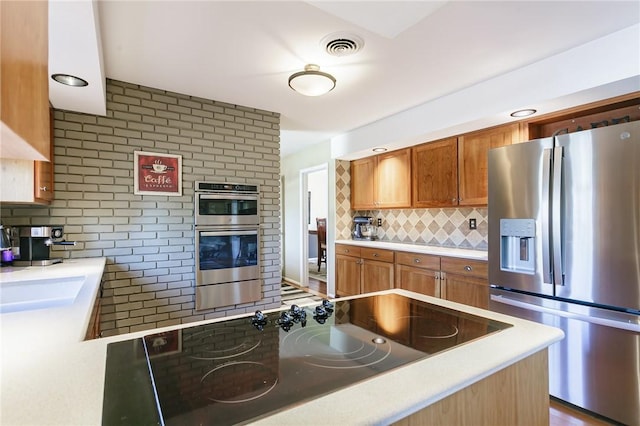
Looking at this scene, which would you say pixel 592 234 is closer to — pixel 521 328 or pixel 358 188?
pixel 521 328

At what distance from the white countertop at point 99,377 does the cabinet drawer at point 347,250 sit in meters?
3.07

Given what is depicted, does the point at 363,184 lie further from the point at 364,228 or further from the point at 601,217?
the point at 601,217

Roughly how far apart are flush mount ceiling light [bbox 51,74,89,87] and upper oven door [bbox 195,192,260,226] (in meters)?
1.18

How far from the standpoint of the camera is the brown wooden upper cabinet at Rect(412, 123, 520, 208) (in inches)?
115

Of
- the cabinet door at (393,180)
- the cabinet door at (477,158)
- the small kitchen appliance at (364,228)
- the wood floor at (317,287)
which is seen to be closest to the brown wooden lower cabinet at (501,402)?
the cabinet door at (477,158)

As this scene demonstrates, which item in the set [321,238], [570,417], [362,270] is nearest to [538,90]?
[570,417]

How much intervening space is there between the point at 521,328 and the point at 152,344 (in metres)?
1.18

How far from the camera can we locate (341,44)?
2047 millimetres

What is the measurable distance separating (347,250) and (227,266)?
1.79 metres

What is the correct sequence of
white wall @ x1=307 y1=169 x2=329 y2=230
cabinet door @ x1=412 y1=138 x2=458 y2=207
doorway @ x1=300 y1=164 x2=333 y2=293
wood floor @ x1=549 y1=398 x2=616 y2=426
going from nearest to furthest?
1. wood floor @ x1=549 y1=398 x2=616 y2=426
2. cabinet door @ x1=412 y1=138 x2=458 y2=207
3. doorway @ x1=300 y1=164 x2=333 y2=293
4. white wall @ x1=307 y1=169 x2=329 y2=230

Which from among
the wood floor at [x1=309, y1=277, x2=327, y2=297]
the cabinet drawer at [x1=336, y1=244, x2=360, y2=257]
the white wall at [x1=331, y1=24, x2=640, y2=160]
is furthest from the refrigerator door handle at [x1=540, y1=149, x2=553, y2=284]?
the wood floor at [x1=309, y1=277, x2=327, y2=297]

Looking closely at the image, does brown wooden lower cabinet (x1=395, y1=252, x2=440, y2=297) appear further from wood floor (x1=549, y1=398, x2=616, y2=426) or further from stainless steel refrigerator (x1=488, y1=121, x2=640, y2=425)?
wood floor (x1=549, y1=398, x2=616, y2=426)

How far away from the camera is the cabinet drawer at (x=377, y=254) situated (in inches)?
143

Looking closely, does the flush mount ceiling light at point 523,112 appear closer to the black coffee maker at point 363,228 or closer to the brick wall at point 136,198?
the black coffee maker at point 363,228
